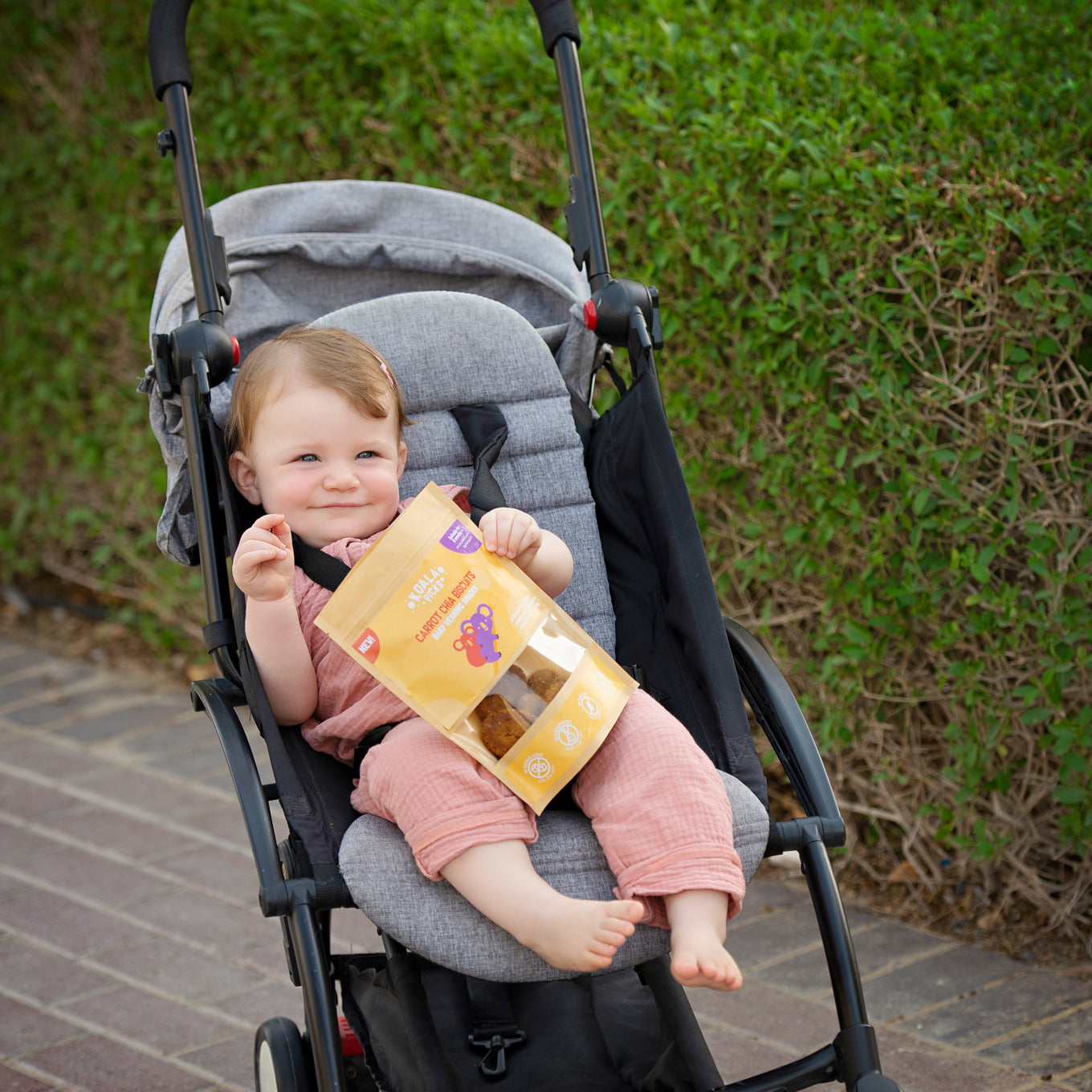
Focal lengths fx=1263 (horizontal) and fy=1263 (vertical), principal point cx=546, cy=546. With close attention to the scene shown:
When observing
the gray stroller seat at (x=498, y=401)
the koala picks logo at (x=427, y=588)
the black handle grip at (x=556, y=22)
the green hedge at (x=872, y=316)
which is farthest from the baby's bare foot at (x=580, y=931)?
the black handle grip at (x=556, y=22)

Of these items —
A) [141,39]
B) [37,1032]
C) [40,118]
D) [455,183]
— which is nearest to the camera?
[37,1032]

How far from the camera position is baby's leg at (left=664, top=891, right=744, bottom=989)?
→ 1616 mm

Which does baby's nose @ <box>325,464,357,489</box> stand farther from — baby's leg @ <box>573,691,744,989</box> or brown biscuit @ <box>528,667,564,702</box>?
baby's leg @ <box>573,691,744,989</box>

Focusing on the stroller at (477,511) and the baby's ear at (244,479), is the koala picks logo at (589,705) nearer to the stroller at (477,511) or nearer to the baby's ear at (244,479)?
the stroller at (477,511)

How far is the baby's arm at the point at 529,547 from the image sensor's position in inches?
75.9

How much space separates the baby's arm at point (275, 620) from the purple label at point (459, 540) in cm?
24

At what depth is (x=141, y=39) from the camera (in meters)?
4.55

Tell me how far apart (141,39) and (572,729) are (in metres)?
3.75

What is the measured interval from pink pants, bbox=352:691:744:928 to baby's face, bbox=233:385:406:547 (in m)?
Answer: 0.39

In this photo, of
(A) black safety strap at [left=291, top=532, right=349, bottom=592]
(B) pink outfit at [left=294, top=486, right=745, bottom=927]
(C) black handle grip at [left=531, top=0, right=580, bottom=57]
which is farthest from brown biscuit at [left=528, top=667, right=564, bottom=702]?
(C) black handle grip at [left=531, top=0, right=580, bottom=57]

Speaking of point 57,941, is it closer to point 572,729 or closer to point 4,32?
point 572,729

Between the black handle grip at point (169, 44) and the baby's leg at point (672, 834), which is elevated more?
the black handle grip at point (169, 44)

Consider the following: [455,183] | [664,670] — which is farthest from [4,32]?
[664,670]

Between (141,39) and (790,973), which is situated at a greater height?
(141,39)
